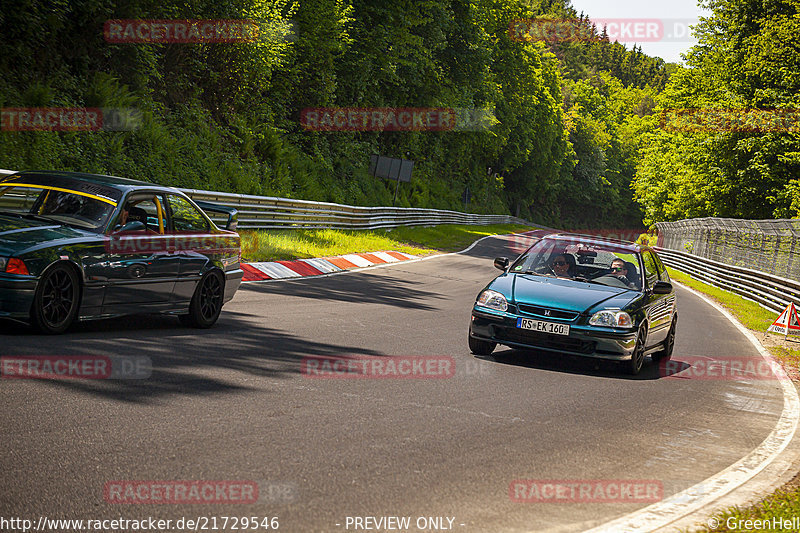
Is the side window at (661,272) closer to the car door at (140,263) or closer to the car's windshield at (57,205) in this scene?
the car door at (140,263)

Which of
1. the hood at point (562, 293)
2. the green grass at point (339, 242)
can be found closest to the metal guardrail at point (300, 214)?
the green grass at point (339, 242)

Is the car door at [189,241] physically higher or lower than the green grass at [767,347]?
higher

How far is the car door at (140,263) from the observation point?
8680 mm

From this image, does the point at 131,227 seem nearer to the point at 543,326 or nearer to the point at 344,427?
the point at 344,427

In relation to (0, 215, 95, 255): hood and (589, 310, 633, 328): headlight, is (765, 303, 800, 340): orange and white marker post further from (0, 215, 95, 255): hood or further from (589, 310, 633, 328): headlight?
(0, 215, 95, 255): hood

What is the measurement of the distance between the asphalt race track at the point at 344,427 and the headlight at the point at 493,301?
656 millimetres

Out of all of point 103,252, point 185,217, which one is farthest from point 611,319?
point 103,252

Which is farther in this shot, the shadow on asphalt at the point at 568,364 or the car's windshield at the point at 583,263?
the car's windshield at the point at 583,263

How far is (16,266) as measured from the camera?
299 inches

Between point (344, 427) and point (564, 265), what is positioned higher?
point (564, 265)

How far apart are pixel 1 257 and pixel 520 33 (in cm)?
6932

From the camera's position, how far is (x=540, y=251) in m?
11.3

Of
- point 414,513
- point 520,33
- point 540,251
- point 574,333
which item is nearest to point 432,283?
point 540,251

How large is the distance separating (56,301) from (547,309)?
5.07m
